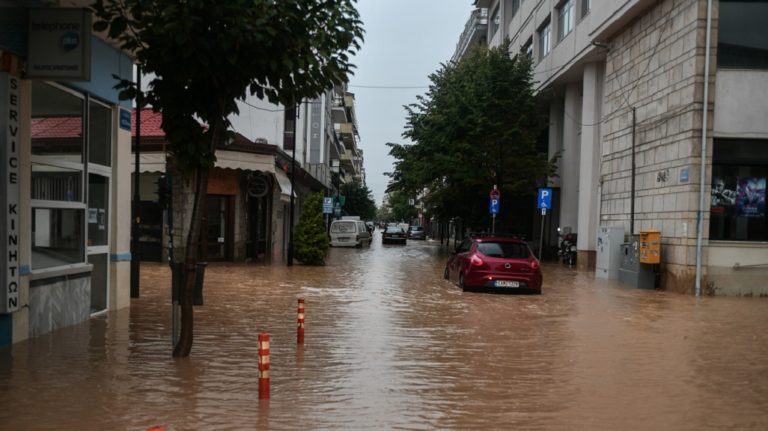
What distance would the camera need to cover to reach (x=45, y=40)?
838 centimetres

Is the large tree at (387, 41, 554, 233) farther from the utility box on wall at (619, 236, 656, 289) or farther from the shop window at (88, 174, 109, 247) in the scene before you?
the shop window at (88, 174, 109, 247)

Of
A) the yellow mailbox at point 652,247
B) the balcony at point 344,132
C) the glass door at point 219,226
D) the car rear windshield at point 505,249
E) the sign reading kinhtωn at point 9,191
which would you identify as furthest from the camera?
the balcony at point 344,132

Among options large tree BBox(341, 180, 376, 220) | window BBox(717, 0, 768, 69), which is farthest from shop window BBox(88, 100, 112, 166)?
large tree BBox(341, 180, 376, 220)

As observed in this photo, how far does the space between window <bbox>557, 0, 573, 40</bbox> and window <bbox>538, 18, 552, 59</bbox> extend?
46.1 inches

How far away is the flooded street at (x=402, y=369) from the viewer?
5949 millimetres

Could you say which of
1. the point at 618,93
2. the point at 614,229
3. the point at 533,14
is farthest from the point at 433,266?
the point at 533,14

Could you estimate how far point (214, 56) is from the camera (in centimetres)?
691

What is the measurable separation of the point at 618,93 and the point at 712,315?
37.2 feet

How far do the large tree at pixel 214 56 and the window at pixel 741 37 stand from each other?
1365cm

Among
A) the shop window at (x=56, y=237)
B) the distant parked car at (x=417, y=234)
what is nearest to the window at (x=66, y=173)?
the shop window at (x=56, y=237)

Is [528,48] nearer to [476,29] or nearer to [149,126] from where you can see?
[476,29]

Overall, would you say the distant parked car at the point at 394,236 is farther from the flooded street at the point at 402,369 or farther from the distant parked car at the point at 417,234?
the flooded street at the point at 402,369

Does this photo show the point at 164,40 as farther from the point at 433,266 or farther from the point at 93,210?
the point at 433,266

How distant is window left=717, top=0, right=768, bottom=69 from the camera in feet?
57.9
